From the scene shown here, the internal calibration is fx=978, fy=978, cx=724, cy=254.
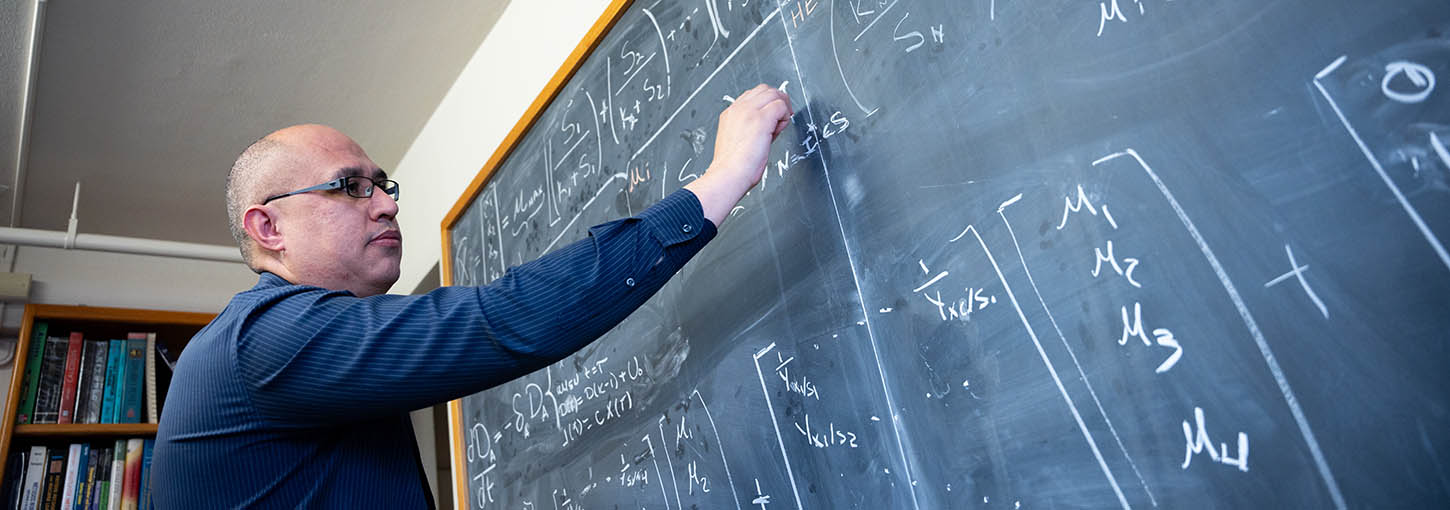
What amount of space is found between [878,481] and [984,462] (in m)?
0.17

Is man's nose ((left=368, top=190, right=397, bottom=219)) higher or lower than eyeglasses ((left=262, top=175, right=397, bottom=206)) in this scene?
lower

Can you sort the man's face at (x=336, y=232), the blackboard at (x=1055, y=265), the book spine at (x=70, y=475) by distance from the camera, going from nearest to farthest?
the blackboard at (x=1055, y=265), the man's face at (x=336, y=232), the book spine at (x=70, y=475)

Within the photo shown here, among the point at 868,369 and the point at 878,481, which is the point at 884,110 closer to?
the point at 868,369

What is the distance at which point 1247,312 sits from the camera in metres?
0.81

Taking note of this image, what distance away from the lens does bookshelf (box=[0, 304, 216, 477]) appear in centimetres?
319

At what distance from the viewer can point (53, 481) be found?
3225 mm

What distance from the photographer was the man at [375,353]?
3.56 feet

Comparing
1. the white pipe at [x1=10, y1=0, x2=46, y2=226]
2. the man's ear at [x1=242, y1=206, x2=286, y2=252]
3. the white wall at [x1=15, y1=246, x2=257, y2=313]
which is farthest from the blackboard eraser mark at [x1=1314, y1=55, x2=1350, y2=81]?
the white wall at [x1=15, y1=246, x2=257, y2=313]

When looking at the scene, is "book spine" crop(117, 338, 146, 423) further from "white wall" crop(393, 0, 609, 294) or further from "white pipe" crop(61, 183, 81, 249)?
"white wall" crop(393, 0, 609, 294)

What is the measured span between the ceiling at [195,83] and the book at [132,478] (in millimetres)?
865

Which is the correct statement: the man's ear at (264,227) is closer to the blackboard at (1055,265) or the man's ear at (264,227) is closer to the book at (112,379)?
the blackboard at (1055,265)

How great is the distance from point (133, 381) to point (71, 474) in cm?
37

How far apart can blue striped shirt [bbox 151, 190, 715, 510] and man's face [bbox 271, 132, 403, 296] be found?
0.15 meters

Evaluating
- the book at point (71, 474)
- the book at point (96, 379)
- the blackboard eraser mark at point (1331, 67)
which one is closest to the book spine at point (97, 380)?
the book at point (96, 379)
